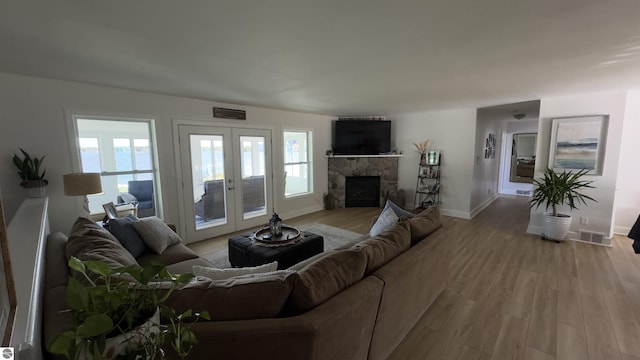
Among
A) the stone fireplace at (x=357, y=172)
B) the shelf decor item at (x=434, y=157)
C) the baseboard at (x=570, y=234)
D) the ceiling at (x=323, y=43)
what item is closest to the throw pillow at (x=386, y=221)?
the ceiling at (x=323, y=43)

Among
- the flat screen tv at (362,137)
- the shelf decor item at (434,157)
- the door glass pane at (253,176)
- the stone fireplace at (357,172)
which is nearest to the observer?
the door glass pane at (253,176)

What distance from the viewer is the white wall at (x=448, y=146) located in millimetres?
5484

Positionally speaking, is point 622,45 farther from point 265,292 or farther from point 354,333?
point 265,292

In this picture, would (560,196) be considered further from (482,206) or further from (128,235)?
(128,235)

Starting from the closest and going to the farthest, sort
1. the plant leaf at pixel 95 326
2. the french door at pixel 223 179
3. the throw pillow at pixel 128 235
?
1. the plant leaf at pixel 95 326
2. the throw pillow at pixel 128 235
3. the french door at pixel 223 179

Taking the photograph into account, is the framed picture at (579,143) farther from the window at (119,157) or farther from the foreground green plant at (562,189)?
the window at (119,157)

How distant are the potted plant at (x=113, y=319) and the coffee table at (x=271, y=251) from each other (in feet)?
6.18

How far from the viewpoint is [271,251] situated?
9.04 ft

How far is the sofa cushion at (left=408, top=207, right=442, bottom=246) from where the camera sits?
2.29 meters

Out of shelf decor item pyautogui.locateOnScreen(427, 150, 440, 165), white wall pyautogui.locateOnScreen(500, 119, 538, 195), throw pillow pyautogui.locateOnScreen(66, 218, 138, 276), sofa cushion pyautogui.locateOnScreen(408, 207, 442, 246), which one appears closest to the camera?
throw pillow pyautogui.locateOnScreen(66, 218, 138, 276)

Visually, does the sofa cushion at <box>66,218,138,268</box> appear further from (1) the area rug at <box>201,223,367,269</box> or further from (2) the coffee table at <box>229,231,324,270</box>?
(1) the area rug at <box>201,223,367,269</box>

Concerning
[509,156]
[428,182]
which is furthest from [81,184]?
[509,156]

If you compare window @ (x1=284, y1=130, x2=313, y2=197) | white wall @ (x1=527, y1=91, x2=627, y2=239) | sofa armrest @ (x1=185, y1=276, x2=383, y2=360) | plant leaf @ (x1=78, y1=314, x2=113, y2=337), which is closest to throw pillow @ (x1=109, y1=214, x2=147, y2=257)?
sofa armrest @ (x1=185, y1=276, x2=383, y2=360)

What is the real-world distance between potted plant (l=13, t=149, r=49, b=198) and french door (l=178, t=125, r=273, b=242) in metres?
1.52
